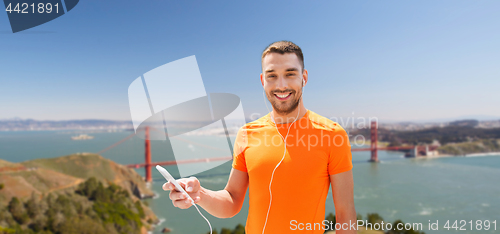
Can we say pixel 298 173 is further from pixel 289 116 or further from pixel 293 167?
pixel 289 116

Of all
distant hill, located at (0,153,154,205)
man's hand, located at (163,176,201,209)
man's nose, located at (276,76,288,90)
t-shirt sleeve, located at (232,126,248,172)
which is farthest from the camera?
distant hill, located at (0,153,154,205)

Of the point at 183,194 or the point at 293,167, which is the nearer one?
the point at 183,194

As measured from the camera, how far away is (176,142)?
1.30 meters

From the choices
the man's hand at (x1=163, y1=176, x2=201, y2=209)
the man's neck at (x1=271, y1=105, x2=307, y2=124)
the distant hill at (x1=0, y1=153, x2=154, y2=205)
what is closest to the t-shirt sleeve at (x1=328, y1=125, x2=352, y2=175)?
the man's neck at (x1=271, y1=105, x2=307, y2=124)

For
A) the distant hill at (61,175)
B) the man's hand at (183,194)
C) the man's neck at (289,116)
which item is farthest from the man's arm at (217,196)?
the distant hill at (61,175)

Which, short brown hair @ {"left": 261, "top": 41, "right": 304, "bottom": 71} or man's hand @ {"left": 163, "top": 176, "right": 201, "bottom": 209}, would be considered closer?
man's hand @ {"left": 163, "top": 176, "right": 201, "bottom": 209}

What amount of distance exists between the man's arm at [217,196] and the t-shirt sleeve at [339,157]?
1.01ft

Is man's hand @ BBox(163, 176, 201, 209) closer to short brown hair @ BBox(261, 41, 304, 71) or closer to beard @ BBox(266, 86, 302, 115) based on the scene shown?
beard @ BBox(266, 86, 302, 115)

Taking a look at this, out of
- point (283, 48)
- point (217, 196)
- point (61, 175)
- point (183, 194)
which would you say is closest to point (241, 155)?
point (217, 196)

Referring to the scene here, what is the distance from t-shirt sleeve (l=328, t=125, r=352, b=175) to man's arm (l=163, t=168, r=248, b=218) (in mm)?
309

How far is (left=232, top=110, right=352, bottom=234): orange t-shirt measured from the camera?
31.7 inches

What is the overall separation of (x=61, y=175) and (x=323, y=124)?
3720cm

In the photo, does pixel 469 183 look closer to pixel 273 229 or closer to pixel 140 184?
pixel 140 184

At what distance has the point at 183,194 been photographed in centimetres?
Result: 72
